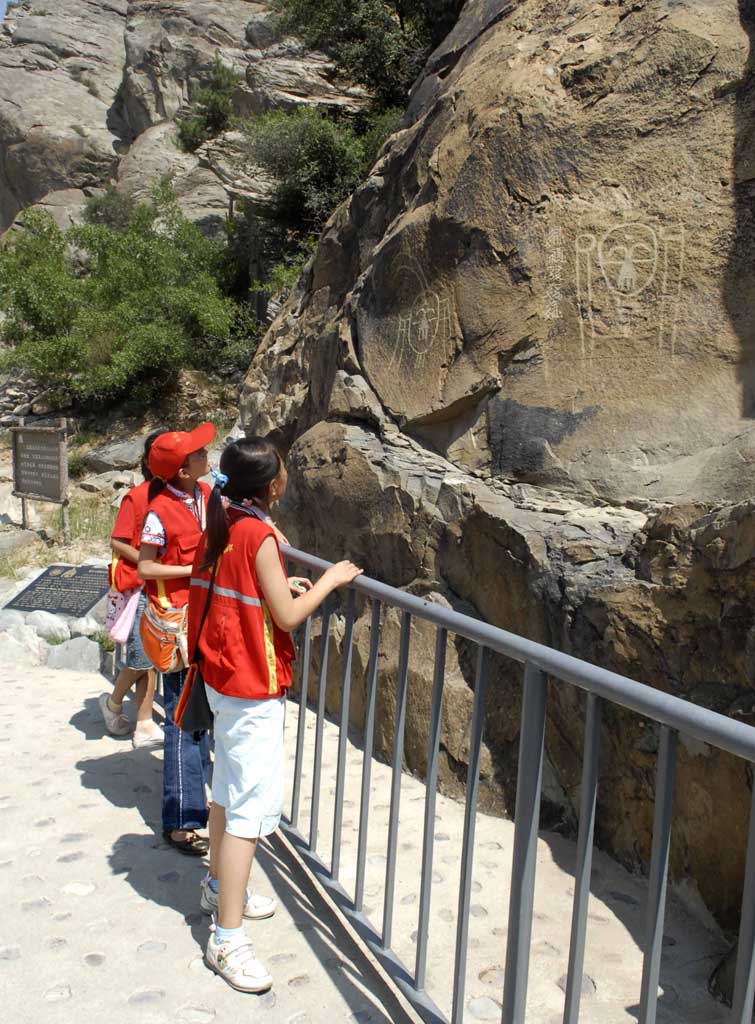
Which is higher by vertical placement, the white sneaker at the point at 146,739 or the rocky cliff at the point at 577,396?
the rocky cliff at the point at 577,396

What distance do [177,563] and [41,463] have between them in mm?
6951

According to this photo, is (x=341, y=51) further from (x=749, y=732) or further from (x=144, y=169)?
(x=749, y=732)

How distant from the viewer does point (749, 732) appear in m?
1.27

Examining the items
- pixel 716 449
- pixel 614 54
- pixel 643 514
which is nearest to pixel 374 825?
pixel 643 514

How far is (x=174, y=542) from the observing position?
3.27 metres

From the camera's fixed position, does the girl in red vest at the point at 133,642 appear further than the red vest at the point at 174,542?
Yes

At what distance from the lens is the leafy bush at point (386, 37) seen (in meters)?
14.7

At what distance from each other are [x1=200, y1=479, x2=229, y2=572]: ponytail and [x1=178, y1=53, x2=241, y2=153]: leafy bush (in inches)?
941

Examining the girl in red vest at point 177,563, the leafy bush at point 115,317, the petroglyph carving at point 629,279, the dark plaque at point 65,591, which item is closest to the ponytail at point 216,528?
the girl in red vest at point 177,563

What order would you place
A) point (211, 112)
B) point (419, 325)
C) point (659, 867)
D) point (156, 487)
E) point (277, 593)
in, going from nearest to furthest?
1. point (659, 867)
2. point (277, 593)
3. point (156, 487)
4. point (419, 325)
5. point (211, 112)

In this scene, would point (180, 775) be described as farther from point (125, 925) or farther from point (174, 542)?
point (174, 542)

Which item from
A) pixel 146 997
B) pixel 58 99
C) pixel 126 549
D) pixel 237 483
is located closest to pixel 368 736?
pixel 237 483

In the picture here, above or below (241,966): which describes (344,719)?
above

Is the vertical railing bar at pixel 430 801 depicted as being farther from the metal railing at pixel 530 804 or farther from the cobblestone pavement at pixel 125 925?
the cobblestone pavement at pixel 125 925
